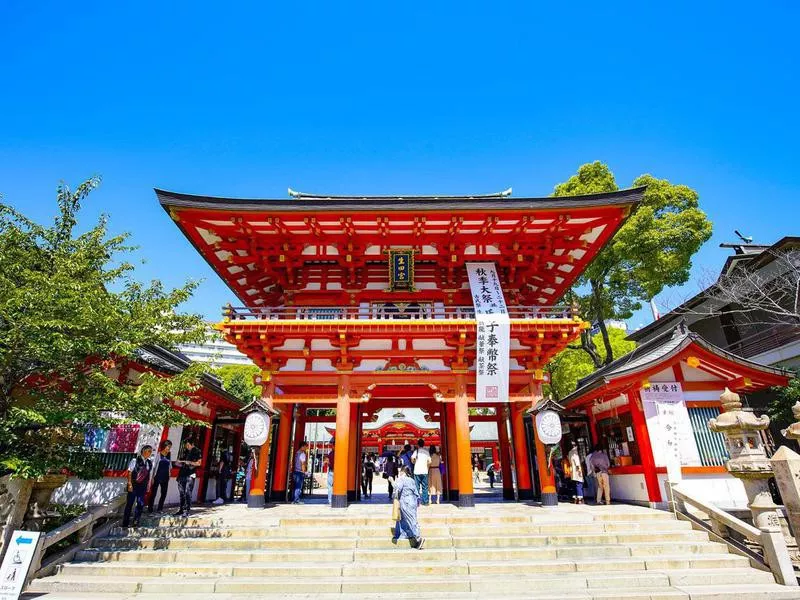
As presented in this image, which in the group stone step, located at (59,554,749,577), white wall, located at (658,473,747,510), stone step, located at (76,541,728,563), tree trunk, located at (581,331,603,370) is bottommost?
stone step, located at (59,554,749,577)

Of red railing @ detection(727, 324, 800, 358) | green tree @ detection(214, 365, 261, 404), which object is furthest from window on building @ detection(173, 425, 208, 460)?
red railing @ detection(727, 324, 800, 358)

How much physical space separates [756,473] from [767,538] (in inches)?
56.4

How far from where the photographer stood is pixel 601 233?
13977 millimetres

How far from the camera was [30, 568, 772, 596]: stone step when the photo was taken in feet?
23.2

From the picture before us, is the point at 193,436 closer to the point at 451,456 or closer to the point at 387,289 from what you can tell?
the point at 387,289

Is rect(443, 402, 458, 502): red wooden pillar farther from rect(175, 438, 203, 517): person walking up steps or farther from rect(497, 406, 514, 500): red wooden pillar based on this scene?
rect(175, 438, 203, 517): person walking up steps

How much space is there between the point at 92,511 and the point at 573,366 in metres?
23.4

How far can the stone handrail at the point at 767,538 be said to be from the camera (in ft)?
23.7

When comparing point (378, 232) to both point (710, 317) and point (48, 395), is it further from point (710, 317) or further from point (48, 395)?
point (710, 317)

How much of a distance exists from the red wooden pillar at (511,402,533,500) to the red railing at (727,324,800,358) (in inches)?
495

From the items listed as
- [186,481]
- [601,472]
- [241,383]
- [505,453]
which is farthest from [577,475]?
[241,383]

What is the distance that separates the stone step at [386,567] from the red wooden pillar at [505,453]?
302 inches

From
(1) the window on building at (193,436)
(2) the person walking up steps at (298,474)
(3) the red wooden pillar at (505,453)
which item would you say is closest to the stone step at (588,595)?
(1) the window on building at (193,436)

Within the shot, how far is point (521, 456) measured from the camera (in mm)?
14086
